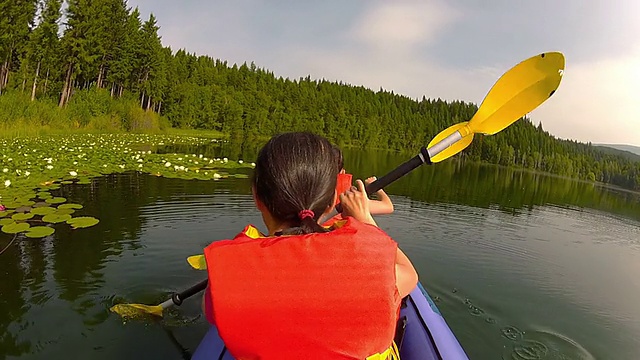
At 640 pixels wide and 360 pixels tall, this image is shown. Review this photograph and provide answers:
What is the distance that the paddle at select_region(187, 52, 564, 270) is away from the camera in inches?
105

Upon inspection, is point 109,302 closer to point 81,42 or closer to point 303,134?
point 303,134

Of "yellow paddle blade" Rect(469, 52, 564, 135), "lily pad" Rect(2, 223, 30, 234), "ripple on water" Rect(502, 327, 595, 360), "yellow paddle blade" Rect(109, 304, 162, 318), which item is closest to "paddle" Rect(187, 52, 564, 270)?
"yellow paddle blade" Rect(469, 52, 564, 135)

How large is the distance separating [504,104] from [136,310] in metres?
3.76

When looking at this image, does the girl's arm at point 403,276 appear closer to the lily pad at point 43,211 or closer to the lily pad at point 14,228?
the lily pad at point 14,228

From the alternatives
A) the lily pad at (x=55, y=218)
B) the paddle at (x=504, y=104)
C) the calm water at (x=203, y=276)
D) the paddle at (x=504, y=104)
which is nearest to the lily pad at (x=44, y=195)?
the calm water at (x=203, y=276)

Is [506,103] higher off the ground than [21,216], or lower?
higher

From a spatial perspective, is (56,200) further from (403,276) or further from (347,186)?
(403,276)

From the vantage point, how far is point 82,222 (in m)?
6.16

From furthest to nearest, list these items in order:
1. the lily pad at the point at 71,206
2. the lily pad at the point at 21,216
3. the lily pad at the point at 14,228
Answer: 1. the lily pad at the point at 71,206
2. the lily pad at the point at 21,216
3. the lily pad at the point at 14,228

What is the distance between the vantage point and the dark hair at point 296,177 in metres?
1.52

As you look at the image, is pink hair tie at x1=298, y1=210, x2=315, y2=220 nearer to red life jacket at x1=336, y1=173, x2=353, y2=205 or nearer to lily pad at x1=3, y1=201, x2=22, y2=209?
red life jacket at x1=336, y1=173, x2=353, y2=205

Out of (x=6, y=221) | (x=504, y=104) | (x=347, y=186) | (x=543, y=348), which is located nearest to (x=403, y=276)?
(x=347, y=186)

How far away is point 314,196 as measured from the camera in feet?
5.09

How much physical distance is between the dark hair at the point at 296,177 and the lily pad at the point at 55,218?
5.79m
